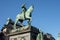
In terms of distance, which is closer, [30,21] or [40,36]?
[40,36]

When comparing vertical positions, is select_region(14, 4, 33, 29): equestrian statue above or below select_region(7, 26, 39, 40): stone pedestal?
above

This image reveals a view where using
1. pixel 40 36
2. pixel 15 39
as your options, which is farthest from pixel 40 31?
pixel 15 39

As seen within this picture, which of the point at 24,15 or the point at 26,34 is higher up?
the point at 24,15

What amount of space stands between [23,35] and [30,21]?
78.2 inches

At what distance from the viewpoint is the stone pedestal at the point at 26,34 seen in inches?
1026

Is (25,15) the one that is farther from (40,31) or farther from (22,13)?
(40,31)

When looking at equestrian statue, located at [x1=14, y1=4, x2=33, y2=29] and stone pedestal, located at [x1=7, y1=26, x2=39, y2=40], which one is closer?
stone pedestal, located at [x1=7, y1=26, x2=39, y2=40]

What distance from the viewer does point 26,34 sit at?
26375 mm

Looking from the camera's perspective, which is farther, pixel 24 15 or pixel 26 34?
pixel 24 15

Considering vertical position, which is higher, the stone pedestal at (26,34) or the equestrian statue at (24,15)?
the equestrian statue at (24,15)

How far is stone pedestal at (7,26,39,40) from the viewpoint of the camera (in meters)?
26.1

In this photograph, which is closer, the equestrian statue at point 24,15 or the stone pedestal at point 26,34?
the stone pedestal at point 26,34

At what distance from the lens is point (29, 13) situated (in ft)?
93.6

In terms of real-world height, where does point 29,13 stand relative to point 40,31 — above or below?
above
